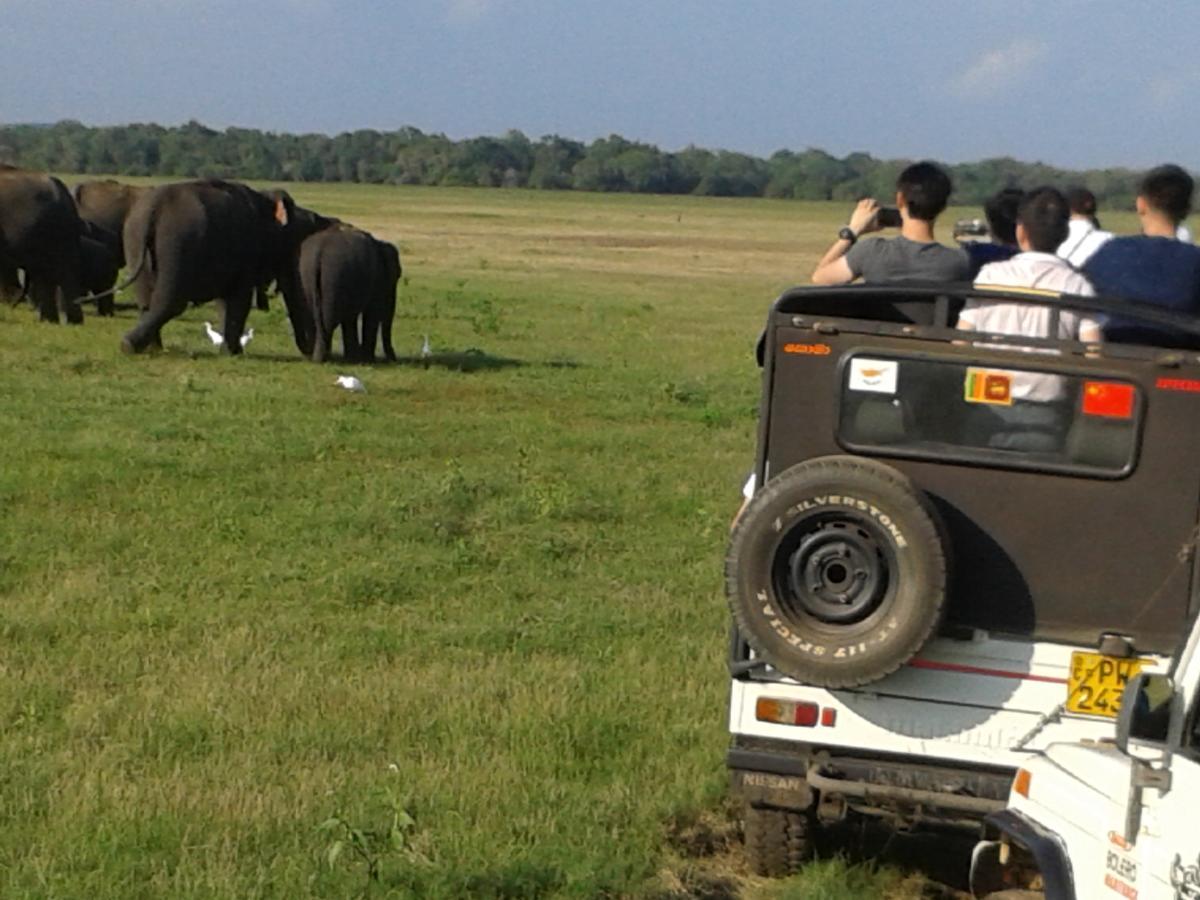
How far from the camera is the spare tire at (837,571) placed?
18.0 feet

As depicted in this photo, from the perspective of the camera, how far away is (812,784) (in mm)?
5949

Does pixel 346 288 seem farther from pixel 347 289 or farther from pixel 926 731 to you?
pixel 926 731

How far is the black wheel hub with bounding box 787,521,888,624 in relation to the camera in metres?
5.52

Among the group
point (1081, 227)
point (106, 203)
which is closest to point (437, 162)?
point (106, 203)

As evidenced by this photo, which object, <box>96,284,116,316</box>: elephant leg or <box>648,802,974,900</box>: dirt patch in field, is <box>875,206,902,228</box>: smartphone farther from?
<box>96,284,116,316</box>: elephant leg

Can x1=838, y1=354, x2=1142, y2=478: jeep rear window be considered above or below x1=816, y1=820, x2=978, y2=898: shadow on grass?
above

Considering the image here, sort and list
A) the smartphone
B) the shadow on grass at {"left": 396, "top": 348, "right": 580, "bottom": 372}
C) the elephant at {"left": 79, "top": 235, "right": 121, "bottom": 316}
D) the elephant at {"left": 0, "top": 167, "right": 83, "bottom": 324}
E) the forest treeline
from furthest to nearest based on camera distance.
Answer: the forest treeline
the elephant at {"left": 79, "top": 235, "right": 121, "bottom": 316}
the elephant at {"left": 0, "top": 167, "right": 83, "bottom": 324}
the shadow on grass at {"left": 396, "top": 348, "right": 580, "bottom": 372}
the smartphone

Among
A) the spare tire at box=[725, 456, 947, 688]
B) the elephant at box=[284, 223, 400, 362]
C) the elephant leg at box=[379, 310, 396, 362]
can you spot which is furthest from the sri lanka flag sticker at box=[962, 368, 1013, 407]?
the elephant leg at box=[379, 310, 396, 362]

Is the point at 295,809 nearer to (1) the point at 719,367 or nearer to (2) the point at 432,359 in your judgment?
(2) the point at 432,359

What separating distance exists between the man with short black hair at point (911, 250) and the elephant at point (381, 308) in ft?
45.9

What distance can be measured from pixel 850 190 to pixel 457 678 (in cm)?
12207

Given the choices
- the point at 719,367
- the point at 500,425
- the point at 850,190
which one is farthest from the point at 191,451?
the point at 850,190

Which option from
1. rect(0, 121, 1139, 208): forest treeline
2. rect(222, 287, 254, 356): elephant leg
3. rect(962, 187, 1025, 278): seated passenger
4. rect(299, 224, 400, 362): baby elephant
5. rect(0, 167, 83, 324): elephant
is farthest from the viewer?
rect(0, 121, 1139, 208): forest treeline

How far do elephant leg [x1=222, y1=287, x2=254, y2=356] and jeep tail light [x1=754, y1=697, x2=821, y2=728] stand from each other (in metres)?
15.4
